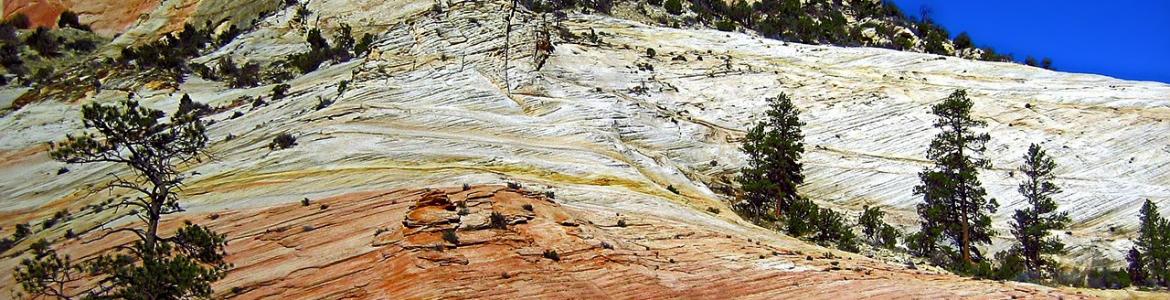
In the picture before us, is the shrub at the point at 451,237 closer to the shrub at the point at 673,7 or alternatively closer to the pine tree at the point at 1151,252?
the pine tree at the point at 1151,252

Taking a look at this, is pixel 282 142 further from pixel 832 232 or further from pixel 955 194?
pixel 955 194

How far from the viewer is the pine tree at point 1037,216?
130ft

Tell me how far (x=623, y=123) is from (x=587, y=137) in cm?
445

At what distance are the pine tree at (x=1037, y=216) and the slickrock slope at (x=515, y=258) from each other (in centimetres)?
1267

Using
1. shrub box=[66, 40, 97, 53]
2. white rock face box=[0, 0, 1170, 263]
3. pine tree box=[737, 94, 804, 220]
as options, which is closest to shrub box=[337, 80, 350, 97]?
white rock face box=[0, 0, 1170, 263]

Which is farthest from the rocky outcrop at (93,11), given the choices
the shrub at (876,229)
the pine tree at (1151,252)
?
the pine tree at (1151,252)

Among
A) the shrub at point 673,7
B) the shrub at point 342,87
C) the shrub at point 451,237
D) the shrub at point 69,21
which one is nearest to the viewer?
the shrub at point 451,237

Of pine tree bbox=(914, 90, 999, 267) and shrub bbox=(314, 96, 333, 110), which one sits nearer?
pine tree bbox=(914, 90, 999, 267)

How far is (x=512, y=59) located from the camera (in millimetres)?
53094

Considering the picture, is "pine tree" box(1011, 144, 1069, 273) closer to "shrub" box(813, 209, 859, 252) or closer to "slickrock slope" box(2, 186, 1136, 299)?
"shrub" box(813, 209, 859, 252)

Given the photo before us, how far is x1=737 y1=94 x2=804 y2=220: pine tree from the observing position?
143 ft

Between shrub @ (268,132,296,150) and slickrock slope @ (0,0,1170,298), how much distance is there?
38cm

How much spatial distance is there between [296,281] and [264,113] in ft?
69.3

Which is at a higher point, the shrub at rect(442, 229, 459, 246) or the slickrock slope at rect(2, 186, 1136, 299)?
the shrub at rect(442, 229, 459, 246)
